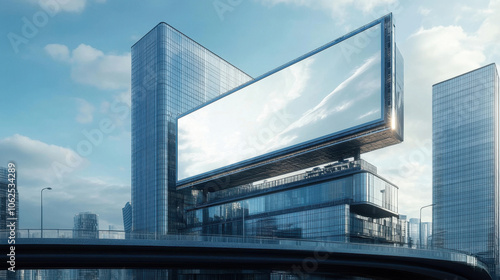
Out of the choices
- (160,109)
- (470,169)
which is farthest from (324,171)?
(470,169)

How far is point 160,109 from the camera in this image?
466ft

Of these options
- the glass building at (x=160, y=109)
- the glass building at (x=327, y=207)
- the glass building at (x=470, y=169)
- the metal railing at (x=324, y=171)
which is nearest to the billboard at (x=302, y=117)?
the metal railing at (x=324, y=171)

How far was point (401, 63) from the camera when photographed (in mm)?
87062

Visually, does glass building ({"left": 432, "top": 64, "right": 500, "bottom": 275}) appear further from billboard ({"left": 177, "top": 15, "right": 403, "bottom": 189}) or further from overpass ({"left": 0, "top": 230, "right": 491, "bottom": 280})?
overpass ({"left": 0, "top": 230, "right": 491, "bottom": 280})

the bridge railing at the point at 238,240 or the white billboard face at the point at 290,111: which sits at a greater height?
the white billboard face at the point at 290,111

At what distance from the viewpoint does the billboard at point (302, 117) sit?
81.2 m

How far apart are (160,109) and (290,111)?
57637 mm

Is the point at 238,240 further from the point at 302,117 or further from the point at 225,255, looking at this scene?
the point at 302,117

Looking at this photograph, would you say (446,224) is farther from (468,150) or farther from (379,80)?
(379,80)

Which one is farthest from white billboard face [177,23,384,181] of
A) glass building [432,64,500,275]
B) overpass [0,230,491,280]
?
glass building [432,64,500,275]

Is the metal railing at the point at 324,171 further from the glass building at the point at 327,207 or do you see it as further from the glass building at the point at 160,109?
the glass building at the point at 160,109

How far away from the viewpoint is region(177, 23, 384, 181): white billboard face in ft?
274

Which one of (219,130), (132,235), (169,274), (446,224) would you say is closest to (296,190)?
(219,130)

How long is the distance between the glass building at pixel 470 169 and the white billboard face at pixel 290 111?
10360 cm
